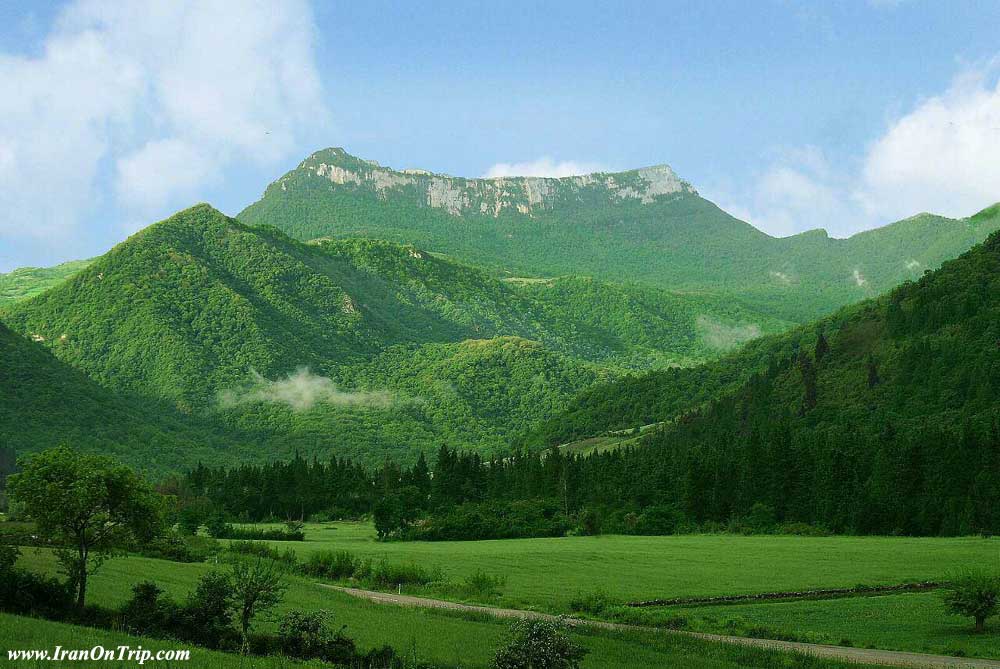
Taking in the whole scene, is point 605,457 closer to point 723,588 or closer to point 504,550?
point 504,550

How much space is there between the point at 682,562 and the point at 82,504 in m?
49.3

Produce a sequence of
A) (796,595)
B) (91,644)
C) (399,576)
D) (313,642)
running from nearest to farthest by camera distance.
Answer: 1. (91,644)
2. (313,642)
3. (796,595)
4. (399,576)

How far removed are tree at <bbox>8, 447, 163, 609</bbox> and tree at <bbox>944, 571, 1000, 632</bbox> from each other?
126 feet

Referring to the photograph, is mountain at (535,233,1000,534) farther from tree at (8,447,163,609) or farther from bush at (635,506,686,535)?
tree at (8,447,163,609)

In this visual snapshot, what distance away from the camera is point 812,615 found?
5359cm

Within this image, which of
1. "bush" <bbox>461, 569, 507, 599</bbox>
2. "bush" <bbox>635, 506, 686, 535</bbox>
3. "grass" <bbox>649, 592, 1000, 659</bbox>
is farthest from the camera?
"bush" <bbox>635, 506, 686, 535</bbox>

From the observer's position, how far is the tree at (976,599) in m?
47.6

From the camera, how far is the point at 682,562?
→ 79.0 metres

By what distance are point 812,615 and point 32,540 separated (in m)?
50.6

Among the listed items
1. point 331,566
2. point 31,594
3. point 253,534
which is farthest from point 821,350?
point 31,594

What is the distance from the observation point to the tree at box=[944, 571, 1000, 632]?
156 ft

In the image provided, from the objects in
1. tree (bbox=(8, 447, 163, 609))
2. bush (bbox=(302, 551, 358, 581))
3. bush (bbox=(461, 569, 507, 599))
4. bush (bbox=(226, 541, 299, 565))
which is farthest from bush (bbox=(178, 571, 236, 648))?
bush (bbox=(302, 551, 358, 581))

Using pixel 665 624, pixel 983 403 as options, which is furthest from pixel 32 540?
pixel 983 403

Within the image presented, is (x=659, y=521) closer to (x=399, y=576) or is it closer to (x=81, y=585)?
(x=399, y=576)
